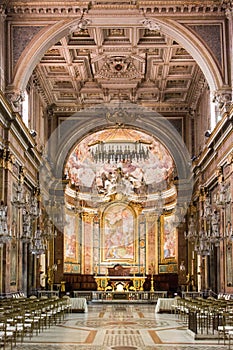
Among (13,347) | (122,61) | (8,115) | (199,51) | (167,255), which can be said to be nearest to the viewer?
(13,347)

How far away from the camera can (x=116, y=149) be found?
39.2 m

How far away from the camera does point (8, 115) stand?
856 inches

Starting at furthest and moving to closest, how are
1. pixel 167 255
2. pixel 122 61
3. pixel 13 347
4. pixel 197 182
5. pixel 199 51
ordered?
1. pixel 167 255
2. pixel 197 182
3. pixel 122 61
4. pixel 199 51
5. pixel 13 347

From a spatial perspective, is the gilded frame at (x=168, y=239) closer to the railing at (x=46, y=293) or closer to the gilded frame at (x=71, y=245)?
the gilded frame at (x=71, y=245)

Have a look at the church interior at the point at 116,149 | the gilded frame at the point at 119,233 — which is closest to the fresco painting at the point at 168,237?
the church interior at the point at 116,149

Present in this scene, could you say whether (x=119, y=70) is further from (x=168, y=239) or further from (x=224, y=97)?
(x=168, y=239)

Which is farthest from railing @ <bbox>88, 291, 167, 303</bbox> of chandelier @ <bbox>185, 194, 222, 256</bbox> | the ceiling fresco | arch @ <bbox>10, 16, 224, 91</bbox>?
arch @ <bbox>10, 16, 224, 91</bbox>

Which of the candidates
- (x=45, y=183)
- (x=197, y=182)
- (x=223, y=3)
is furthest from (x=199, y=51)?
(x=45, y=183)

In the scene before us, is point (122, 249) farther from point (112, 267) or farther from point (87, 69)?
point (87, 69)

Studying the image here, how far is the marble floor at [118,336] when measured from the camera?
13805 millimetres

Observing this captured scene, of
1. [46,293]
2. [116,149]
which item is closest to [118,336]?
[46,293]

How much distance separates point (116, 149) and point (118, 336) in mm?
23756

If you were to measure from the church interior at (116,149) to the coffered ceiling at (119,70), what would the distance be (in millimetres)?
82

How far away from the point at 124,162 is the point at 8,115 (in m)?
19.7
